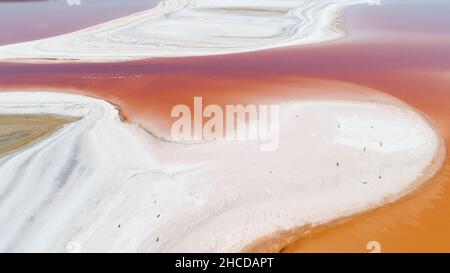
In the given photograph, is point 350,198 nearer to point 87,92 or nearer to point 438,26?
point 87,92

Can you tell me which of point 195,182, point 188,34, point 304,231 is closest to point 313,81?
point 195,182

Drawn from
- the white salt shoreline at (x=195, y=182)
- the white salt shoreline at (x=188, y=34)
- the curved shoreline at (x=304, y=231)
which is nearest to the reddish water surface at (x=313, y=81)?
the curved shoreline at (x=304, y=231)

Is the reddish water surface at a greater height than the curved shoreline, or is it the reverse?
the reddish water surface

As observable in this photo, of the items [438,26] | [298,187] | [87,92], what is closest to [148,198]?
[298,187]

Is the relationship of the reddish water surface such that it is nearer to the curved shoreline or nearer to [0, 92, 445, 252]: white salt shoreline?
the curved shoreline

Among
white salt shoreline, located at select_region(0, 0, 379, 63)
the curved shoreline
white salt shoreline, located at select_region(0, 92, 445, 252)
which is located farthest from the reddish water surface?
white salt shoreline, located at select_region(0, 0, 379, 63)

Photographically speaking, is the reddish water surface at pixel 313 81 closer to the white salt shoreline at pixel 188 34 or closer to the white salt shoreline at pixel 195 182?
the white salt shoreline at pixel 195 182

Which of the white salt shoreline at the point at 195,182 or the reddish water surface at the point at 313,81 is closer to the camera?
the white salt shoreline at the point at 195,182
